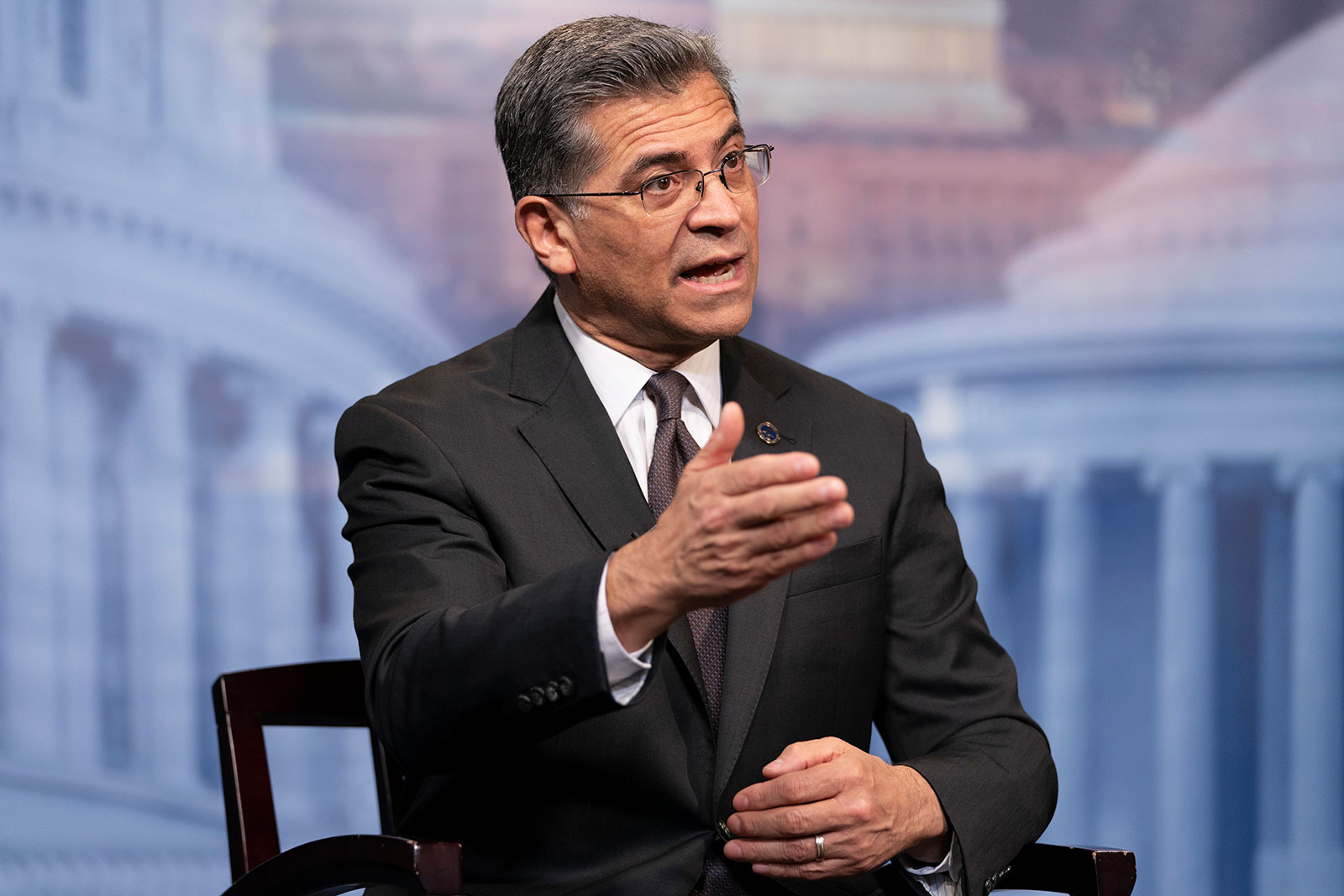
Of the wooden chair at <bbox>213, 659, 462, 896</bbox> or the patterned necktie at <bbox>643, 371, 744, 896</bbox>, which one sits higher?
the patterned necktie at <bbox>643, 371, 744, 896</bbox>

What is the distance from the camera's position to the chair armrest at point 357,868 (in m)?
1.41

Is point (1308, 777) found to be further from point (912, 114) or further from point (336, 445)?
point (336, 445)

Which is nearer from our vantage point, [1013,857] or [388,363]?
[1013,857]

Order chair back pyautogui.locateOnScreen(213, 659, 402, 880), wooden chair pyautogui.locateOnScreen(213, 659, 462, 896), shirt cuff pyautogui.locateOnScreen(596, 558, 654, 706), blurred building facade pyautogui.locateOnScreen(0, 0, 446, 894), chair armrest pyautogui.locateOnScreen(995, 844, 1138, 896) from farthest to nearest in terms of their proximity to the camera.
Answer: blurred building facade pyautogui.locateOnScreen(0, 0, 446, 894) < chair back pyautogui.locateOnScreen(213, 659, 402, 880) < chair armrest pyautogui.locateOnScreen(995, 844, 1138, 896) < wooden chair pyautogui.locateOnScreen(213, 659, 462, 896) < shirt cuff pyautogui.locateOnScreen(596, 558, 654, 706)

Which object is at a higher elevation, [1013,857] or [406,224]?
[406,224]

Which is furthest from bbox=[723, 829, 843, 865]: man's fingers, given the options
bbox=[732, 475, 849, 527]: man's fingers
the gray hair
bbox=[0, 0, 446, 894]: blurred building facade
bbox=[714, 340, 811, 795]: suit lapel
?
bbox=[0, 0, 446, 894]: blurred building facade

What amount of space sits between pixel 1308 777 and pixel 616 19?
257 cm

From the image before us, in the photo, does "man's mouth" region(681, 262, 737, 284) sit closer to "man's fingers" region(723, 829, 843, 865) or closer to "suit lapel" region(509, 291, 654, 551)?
"suit lapel" region(509, 291, 654, 551)

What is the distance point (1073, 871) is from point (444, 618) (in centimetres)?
86

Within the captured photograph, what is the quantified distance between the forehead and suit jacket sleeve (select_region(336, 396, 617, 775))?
0.49 metres

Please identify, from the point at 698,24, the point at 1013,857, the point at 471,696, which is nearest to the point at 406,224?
the point at 698,24

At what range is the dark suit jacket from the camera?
167cm

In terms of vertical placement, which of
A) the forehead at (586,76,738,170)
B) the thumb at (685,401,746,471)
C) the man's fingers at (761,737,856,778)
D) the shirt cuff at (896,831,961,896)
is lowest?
the shirt cuff at (896,831,961,896)

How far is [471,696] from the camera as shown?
1457 millimetres
